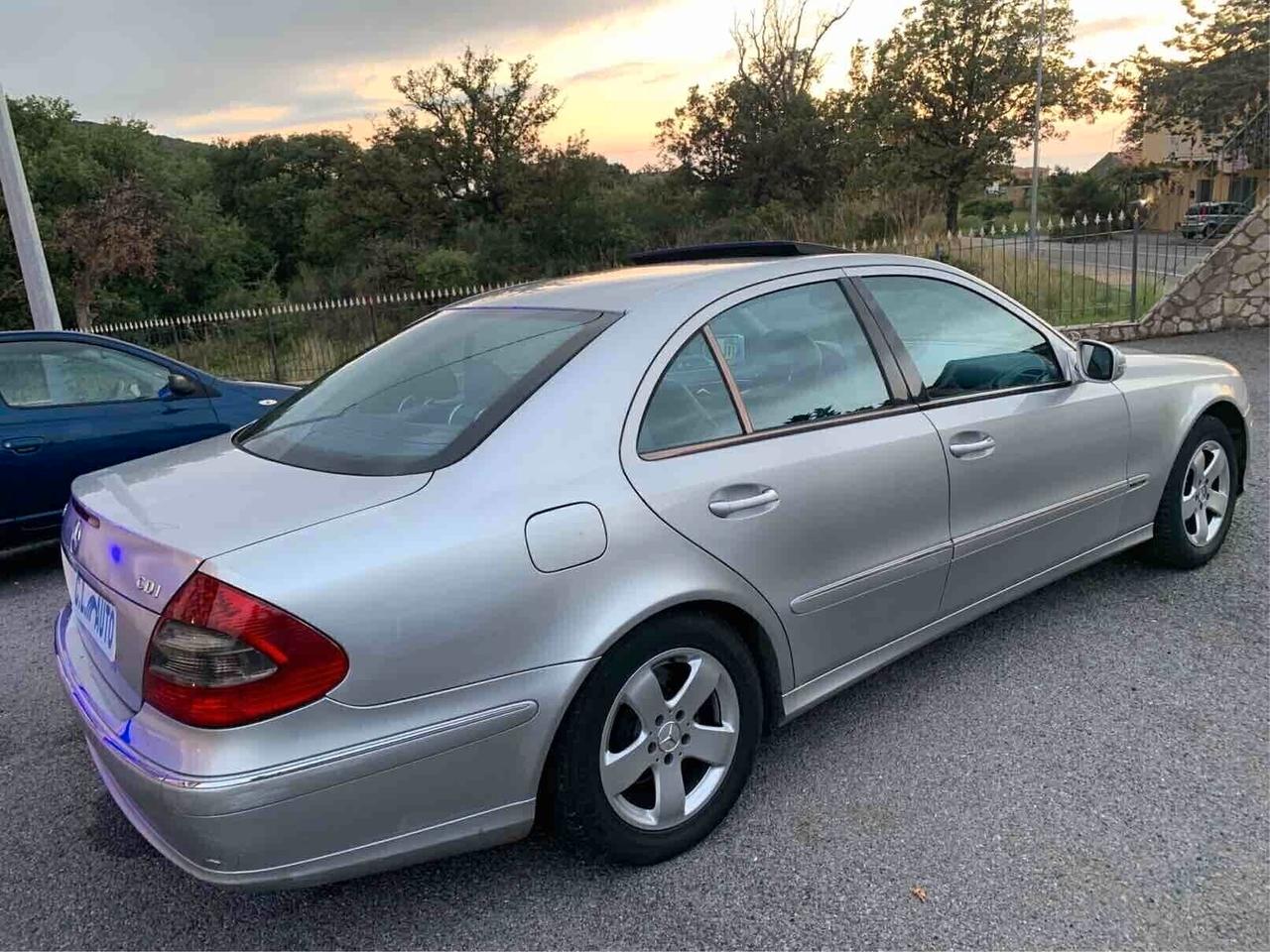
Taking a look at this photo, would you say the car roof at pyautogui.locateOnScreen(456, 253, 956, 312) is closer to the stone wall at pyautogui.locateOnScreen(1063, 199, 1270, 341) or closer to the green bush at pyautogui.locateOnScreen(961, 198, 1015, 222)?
the stone wall at pyautogui.locateOnScreen(1063, 199, 1270, 341)

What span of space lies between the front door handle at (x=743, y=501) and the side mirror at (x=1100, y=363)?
1.79m

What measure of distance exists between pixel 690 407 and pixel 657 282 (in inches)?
20.5

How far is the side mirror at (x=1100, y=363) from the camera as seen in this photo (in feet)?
11.7

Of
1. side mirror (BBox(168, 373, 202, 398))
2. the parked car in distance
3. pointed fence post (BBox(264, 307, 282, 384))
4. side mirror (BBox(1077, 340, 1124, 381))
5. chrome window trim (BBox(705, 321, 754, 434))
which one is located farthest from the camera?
pointed fence post (BBox(264, 307, 282, 384))

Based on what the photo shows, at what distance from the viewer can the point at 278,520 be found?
78.3 inches

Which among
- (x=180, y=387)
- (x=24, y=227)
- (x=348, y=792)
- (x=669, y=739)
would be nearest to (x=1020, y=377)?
(x=669, y=739)

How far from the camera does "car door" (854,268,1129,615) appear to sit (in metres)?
→ 3.07

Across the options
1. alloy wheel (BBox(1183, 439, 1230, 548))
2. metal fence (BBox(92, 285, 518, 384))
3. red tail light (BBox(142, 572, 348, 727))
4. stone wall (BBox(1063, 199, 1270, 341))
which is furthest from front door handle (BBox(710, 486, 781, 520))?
metal fence (BBox(92, 285, 518, 384))

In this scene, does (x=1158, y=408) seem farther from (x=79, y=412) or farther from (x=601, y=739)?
(x=79, y=412)

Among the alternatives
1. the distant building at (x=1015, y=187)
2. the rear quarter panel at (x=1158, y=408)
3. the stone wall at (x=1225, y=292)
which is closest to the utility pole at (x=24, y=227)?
the rear quarter panel at (x=1158, y=408)

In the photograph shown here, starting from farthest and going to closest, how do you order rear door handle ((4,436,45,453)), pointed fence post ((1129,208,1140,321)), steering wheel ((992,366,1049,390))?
pointed fence post ((1129,208,1140,321)) → rear door handle ((4,436,45,453)) → steering wheel ((992,366,1049,390))

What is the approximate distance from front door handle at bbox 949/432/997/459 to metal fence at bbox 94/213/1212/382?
949 centimetres

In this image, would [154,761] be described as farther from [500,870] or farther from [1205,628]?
[1205,628]

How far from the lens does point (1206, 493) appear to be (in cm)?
413
